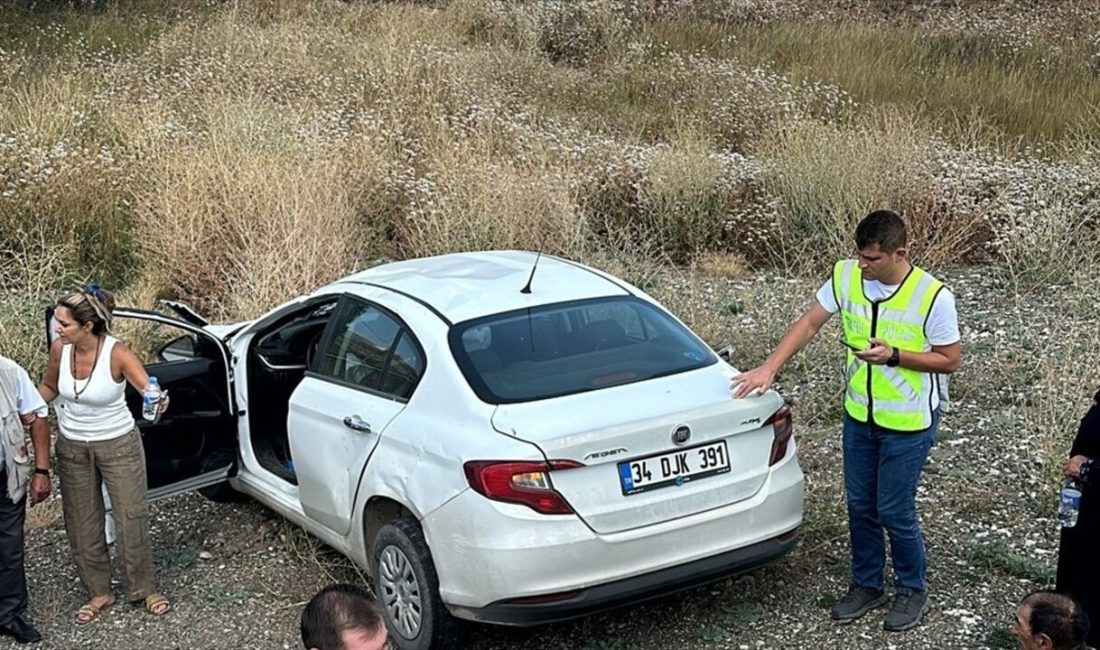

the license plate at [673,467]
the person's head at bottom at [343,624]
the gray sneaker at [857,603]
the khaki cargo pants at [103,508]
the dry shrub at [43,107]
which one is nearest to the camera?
the person's head at bottom at [343,624]

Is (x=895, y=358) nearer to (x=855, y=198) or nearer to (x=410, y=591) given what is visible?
(x=410, y=591)

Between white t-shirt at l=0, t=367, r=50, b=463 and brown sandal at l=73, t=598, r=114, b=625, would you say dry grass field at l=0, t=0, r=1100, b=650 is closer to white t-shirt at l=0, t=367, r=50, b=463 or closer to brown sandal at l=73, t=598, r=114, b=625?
brown sandal at l=73, t=598, r=114, b=625

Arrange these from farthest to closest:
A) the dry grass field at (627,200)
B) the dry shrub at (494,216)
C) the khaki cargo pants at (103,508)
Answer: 1. the dry shrub at (494,216)
2. the dry grass field at (627,200)
3. the khaki cargo pants at (103,508)

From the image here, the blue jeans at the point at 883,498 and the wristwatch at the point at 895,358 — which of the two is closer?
the wristwatch at the point at 895,358

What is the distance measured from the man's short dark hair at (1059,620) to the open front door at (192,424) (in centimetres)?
398

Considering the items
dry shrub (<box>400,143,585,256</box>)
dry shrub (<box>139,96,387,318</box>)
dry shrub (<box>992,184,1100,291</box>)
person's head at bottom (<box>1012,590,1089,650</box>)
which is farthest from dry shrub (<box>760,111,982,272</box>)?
person's head at bottom (<box>1012,590,1089,650</box>)

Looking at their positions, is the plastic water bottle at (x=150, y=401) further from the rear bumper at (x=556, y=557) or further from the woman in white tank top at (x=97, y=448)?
the rear bumper at (x=556, y=557)

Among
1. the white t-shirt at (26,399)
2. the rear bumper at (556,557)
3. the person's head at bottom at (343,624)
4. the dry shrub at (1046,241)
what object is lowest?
the dry shrub at (1046,241)

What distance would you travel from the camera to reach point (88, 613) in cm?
545

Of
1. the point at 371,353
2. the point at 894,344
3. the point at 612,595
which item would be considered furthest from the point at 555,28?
the point at 612,595

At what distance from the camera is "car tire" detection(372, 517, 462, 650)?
4.60m

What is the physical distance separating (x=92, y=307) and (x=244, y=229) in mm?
4669

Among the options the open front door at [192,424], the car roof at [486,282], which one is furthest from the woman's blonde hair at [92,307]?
the car roof at [486,282]

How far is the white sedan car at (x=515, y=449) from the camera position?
433 centimetres
